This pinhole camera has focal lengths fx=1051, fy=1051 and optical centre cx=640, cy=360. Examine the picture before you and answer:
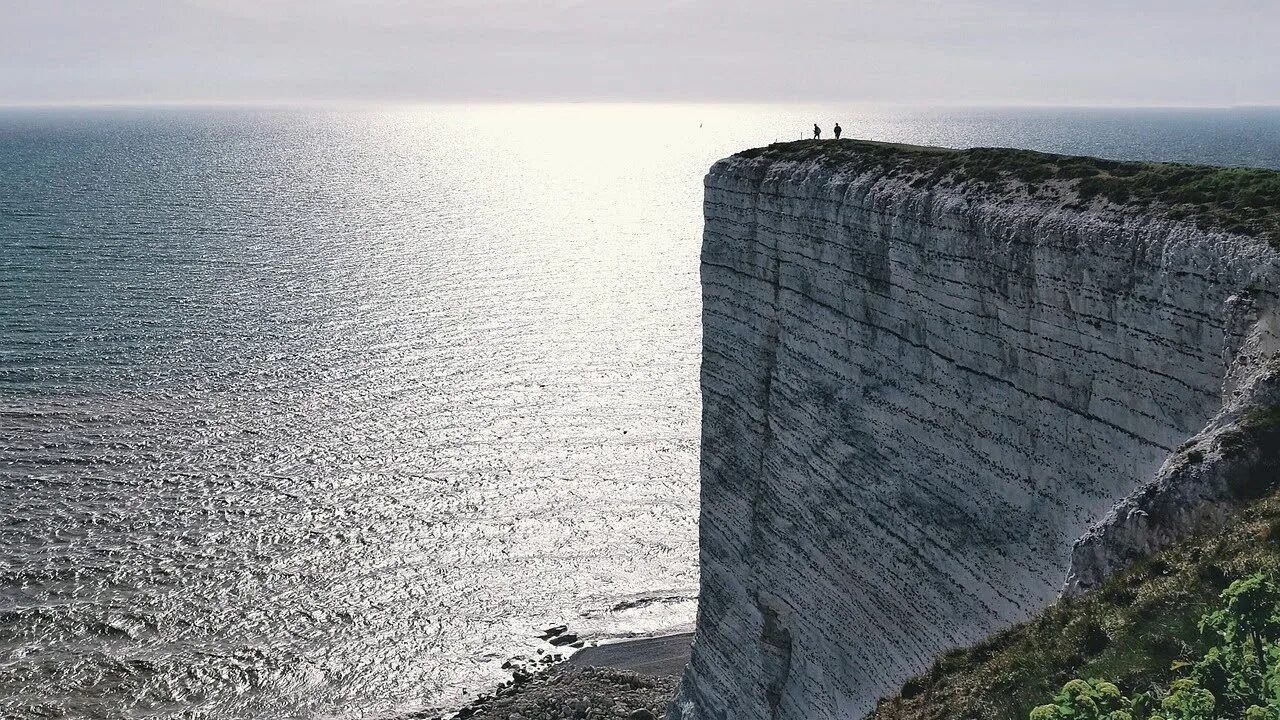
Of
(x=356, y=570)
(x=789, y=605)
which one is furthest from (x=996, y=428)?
(x=356, y=570)

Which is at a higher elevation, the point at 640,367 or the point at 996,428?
the point at 996,428

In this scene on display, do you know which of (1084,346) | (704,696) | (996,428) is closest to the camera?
A: (1084,346)

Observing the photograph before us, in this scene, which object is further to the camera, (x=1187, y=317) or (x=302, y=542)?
(x=302, y=542)

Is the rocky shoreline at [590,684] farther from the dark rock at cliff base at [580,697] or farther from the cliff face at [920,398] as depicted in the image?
the cliff face at [920,398]

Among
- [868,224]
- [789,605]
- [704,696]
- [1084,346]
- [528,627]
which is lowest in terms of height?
[528,627]

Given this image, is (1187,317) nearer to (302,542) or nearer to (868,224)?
(868,224)

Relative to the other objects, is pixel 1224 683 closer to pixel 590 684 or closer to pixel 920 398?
pixel 920 398

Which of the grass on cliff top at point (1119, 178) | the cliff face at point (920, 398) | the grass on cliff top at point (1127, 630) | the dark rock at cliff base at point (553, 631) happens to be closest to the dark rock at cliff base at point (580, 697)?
the dark rock at cliff base at point (553, 631)
